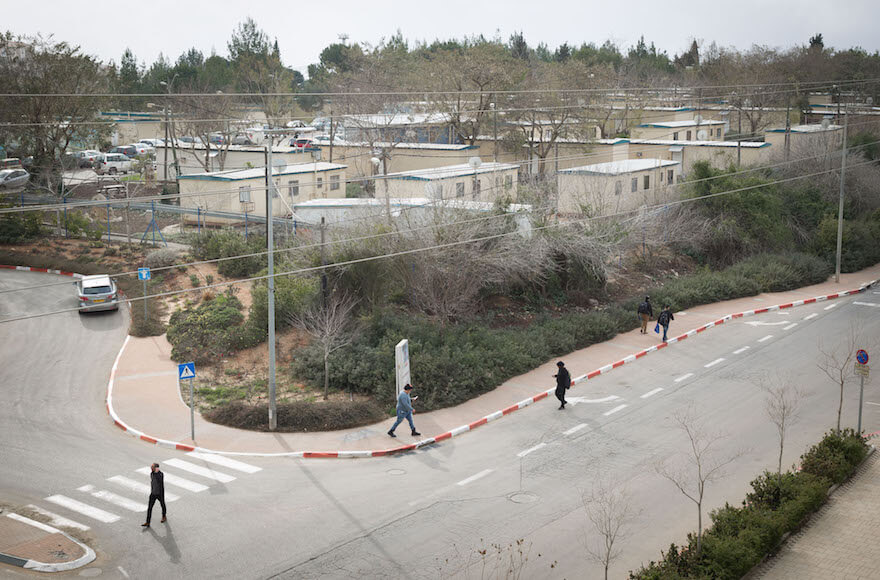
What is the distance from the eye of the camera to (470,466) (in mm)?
17953

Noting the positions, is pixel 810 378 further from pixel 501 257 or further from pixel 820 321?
pixel 501 257

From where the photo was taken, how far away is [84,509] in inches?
620

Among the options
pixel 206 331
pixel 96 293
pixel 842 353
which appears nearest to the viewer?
pixel 842 353

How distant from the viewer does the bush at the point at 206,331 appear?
25.7 meters

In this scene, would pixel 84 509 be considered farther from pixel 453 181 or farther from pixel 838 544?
pixel 453 181

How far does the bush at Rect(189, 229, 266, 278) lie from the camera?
31953 mm

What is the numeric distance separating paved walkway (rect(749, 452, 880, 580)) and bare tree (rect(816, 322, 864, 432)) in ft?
21.9

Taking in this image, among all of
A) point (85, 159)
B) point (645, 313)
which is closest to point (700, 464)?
point (645, 313)

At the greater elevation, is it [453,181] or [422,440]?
[453,181]

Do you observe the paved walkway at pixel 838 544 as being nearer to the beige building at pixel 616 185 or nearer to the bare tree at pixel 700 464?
the bare tree at pixel 700 464

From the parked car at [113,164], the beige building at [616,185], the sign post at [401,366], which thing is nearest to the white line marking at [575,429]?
the sign post at [401,366]

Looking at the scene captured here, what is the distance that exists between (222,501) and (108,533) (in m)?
2.17

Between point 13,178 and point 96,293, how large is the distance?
20832 millimetres

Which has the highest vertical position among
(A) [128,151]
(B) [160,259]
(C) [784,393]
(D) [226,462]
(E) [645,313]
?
(A) [128,151]
